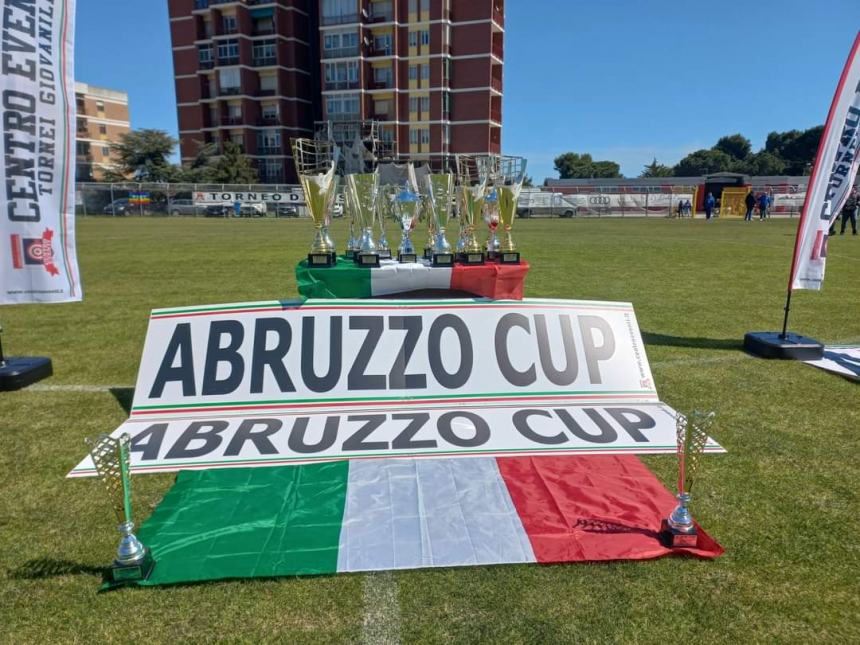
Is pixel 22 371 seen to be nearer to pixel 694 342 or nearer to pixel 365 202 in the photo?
pixel 365 202

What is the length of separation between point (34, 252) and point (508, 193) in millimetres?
4258

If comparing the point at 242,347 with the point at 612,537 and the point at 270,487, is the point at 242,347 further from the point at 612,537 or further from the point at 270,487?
the point at 612,537

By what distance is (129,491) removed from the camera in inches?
95.3

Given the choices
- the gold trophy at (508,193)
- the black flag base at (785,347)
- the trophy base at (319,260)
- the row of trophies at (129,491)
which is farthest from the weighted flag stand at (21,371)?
the black flag base at (785,347)

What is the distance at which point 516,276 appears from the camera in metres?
4.70

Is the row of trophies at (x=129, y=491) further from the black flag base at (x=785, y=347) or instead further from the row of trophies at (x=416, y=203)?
the black flag base at (x=785, y=347)

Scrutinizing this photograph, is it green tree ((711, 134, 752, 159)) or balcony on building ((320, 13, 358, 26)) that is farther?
green tree ((711, 134, 752, 159))

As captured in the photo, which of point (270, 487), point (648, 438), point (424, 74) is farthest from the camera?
point (424, 74)

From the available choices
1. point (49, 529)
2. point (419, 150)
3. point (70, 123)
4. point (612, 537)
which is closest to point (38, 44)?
point (70, 123)

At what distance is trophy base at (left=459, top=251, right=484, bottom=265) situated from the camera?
192 inches

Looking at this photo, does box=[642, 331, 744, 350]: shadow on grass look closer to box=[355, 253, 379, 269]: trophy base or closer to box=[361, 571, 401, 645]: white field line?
box=[355, 253, 379, 269]: trophy base

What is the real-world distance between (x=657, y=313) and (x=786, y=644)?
6160 mm

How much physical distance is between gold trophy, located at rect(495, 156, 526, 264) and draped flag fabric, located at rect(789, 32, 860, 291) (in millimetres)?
2933

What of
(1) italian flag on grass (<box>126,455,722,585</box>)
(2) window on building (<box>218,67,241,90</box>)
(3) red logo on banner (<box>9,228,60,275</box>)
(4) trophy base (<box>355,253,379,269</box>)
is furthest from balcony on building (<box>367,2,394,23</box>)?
(1) italian flag on grass (<box>126,455,722,585</box>)
